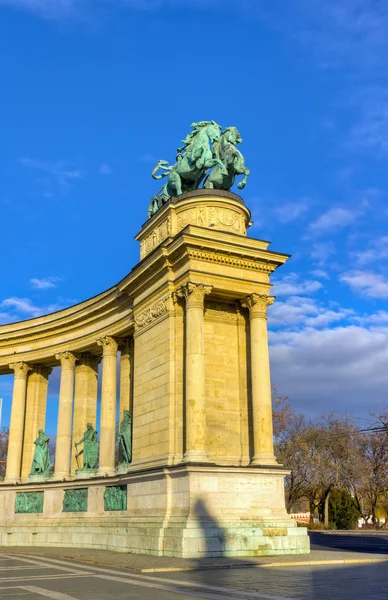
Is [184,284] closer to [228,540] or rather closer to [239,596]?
[228,540]

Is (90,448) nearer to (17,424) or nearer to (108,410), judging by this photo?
(108,410)

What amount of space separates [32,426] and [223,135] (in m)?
26.0

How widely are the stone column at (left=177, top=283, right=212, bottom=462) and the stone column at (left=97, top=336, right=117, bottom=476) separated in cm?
1053

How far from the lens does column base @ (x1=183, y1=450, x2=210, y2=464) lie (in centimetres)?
2667

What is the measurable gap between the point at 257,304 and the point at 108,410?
12.3 metres

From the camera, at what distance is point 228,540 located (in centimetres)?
2552

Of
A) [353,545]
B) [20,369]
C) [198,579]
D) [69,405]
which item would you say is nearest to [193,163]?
[69,405]

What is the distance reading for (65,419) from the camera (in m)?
41.1

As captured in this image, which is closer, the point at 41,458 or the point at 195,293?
the point at 195,293

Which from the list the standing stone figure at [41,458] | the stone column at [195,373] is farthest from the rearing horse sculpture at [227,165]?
the standing stone figure at [41,458]

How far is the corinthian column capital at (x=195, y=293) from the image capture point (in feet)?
96.2

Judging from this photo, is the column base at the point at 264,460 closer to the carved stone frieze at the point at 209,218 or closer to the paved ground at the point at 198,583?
the paved ground at the point at 198,583

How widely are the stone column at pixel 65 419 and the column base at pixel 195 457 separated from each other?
52.8 feet

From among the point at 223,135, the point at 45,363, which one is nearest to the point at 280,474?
the point at 223,135
